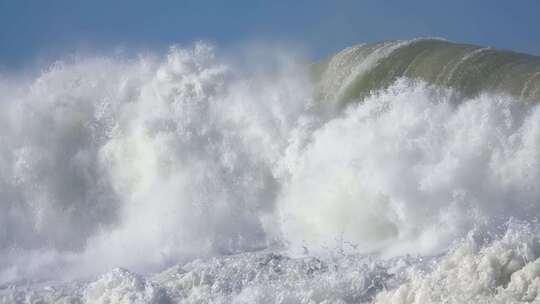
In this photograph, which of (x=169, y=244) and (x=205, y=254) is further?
(x=169, y=244)

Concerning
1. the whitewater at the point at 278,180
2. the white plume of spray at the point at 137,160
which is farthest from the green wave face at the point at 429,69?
the white plume of spray at the point at 137,160

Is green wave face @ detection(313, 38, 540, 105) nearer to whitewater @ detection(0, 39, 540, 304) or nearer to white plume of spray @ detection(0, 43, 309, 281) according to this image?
whitewater @ detection(0, 39, 540, 304)

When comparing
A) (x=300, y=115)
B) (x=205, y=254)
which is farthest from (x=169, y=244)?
(x=300, y=115)

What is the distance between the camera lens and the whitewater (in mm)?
9719

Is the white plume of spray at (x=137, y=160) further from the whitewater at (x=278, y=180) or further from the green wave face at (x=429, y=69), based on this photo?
the green wave face at (x=429, y=69)

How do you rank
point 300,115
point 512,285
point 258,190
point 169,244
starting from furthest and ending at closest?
point 300,115 → point 258,190 → point 169,244 → point 512,285

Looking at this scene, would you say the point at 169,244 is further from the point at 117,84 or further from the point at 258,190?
the point at 117,84

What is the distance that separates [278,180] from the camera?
1689 cm

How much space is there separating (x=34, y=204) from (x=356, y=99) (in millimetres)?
7186

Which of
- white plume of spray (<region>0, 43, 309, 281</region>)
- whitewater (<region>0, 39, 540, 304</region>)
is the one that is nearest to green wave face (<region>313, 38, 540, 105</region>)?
whitewater (<region>0, 39, 540, 304</region>)

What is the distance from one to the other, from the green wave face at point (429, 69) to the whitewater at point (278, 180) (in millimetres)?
53

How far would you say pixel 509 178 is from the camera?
44.2 feet

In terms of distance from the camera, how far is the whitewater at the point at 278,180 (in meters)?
9.72

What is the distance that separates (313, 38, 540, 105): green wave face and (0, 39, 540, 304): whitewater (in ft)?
0.17
